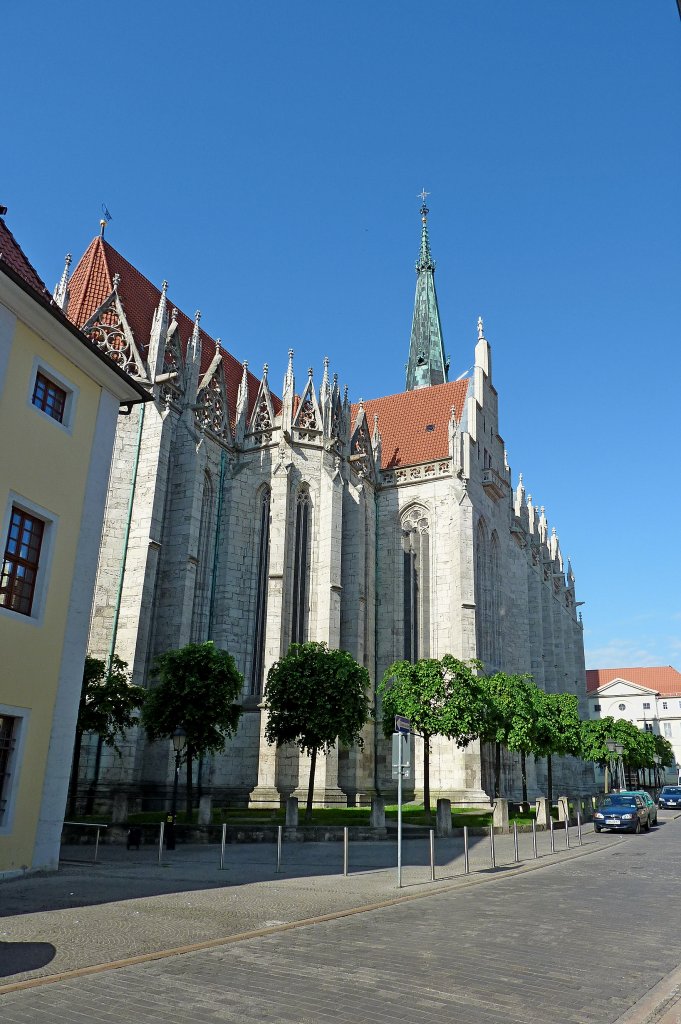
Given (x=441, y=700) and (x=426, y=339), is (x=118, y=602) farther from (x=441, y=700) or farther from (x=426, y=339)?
(x=426, y=339)

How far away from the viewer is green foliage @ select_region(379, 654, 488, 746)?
1139 inches

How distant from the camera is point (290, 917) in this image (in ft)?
34.0

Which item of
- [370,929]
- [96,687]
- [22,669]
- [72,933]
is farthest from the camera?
[96,687]

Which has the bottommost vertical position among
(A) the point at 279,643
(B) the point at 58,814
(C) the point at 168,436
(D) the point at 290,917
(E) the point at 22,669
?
(D) the point at 290,917

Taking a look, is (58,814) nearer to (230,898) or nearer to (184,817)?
(230,898)

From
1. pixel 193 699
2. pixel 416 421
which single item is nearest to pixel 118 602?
pixel 193 699

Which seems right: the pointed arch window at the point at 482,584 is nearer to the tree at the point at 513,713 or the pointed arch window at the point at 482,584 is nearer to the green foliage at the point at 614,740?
the tree at the point at 513,713

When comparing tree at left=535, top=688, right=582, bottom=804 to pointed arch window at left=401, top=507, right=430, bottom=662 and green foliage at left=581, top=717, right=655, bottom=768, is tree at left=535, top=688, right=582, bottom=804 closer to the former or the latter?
green foliage at left=581, top=717, right=655, bottom=768

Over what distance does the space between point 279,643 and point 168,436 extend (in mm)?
10071

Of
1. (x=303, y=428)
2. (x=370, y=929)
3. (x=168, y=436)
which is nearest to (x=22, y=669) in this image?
(x=370, y=929)

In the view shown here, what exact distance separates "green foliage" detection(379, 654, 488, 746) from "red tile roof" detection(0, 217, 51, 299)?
1920 cm

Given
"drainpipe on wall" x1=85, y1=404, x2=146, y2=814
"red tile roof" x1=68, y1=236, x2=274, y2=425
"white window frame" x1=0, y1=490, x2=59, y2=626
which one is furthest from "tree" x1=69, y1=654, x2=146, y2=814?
"red tile roof" x1=68, y1=236, x2=274, y2=425

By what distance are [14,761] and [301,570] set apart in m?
24.8

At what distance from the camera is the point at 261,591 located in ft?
123
